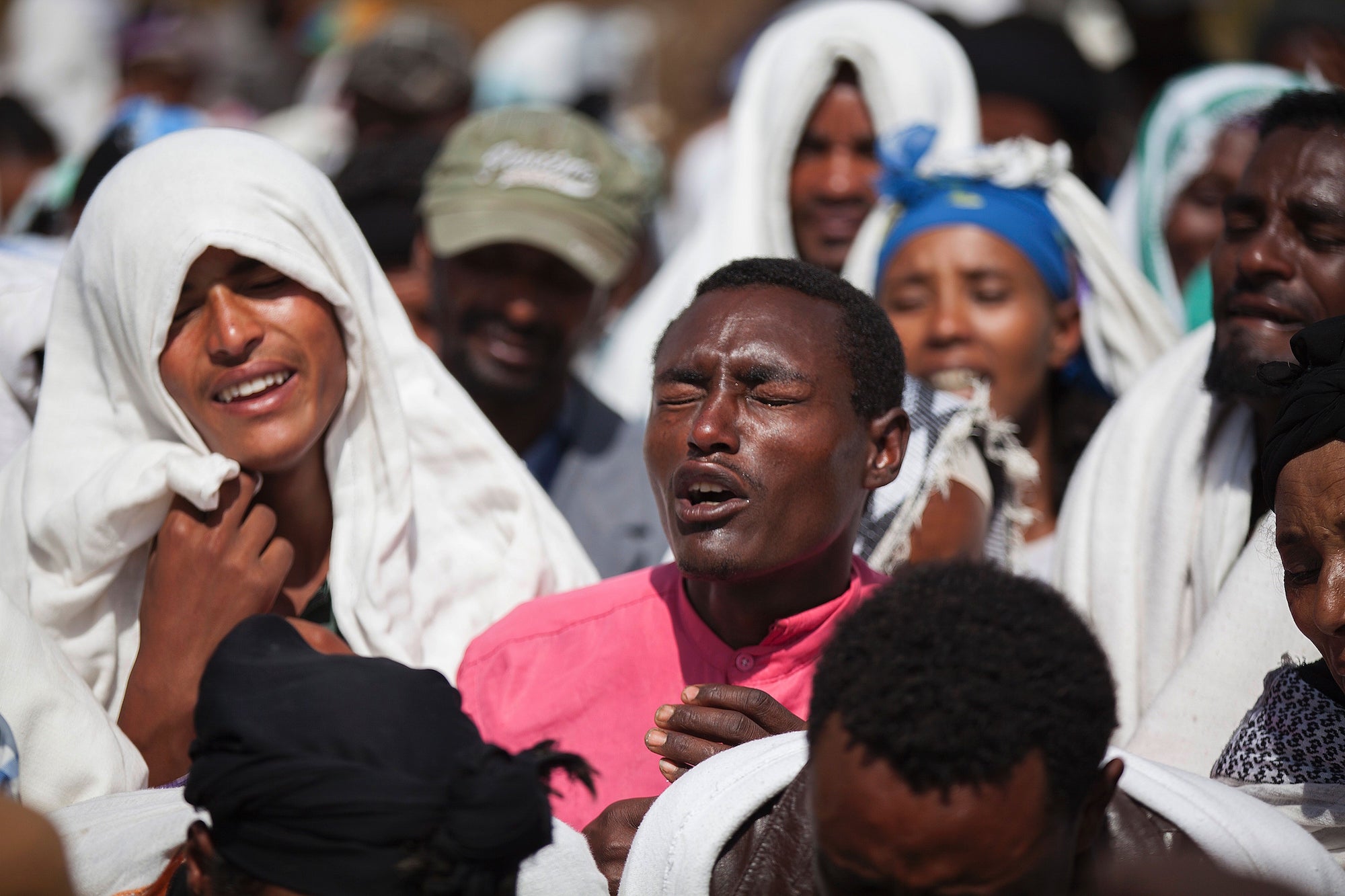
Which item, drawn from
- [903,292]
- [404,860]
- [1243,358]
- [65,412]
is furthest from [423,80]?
[404,860]

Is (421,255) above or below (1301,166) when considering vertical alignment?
below

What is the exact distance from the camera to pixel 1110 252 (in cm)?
469

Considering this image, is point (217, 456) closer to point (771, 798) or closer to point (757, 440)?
point (757, 440)

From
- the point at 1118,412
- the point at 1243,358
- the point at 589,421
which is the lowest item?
the point at 589,421

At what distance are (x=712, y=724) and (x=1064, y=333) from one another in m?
2.51

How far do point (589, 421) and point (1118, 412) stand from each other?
1.74 metres

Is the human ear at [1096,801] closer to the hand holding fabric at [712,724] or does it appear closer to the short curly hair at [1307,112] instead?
the hand holding fabric at [712,724]

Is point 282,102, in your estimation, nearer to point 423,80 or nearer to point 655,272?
point 423,80

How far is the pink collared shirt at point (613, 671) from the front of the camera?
289 centimetres

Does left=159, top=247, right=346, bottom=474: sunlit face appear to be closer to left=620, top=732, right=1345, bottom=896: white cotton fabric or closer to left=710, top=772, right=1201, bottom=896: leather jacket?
left=620, top=732, right=1345, bottom=896: white cotton fabric

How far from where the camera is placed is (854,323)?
303cm

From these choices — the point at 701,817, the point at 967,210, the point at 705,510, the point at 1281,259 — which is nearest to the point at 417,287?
the point at 967,210

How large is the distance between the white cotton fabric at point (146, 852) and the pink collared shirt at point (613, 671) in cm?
46

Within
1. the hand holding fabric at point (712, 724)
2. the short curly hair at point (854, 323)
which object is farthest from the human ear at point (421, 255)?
the hand holding fabric at point (712, 724)
